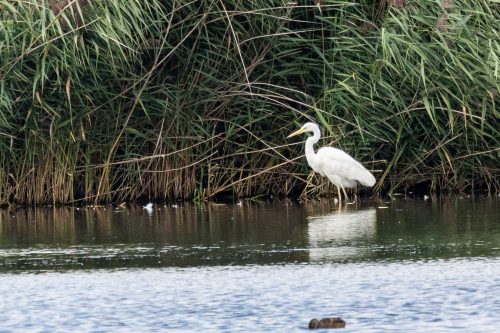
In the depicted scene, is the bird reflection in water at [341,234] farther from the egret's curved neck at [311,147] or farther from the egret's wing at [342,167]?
the egret's curved neck at [311,147]

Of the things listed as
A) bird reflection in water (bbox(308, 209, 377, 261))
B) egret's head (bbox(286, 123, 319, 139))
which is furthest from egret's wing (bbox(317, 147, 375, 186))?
bird reflection in water (bbox(308, 209, 377, 261))

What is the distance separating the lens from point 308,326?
685cm

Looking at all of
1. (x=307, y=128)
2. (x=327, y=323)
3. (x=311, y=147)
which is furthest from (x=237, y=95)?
(x=327, y=323)

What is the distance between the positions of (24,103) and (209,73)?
2.13 metres

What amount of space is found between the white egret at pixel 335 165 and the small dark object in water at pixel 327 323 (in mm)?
7082

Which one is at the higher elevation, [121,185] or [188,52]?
[188,52]

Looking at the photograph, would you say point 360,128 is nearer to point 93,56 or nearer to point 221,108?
point 221,108

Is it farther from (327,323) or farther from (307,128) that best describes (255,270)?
(307,128)

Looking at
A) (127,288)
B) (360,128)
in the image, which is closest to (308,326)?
(127,288)

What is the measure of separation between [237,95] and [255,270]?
18.9 ft

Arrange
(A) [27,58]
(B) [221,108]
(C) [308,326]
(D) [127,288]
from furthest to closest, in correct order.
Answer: (B) [221,108] < (A) [27,58] < (D) [127,288] < (C) [308,326]

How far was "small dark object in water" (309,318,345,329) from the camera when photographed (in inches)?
264

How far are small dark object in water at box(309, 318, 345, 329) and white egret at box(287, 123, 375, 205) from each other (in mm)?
7082

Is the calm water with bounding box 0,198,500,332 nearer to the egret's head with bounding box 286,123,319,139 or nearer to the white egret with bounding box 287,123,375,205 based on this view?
the white egret with bounding box 287,123,375,205
